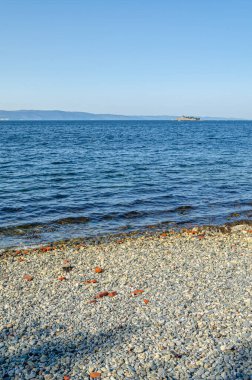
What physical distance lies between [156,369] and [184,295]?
3.34 m

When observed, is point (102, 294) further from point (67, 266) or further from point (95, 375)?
point (95, 375)

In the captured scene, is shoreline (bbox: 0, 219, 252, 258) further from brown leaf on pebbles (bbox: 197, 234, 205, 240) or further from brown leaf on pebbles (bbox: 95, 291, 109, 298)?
brown leaf on pebbles (bbox: 95, 291, 109, 298)

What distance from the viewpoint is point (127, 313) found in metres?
9.40

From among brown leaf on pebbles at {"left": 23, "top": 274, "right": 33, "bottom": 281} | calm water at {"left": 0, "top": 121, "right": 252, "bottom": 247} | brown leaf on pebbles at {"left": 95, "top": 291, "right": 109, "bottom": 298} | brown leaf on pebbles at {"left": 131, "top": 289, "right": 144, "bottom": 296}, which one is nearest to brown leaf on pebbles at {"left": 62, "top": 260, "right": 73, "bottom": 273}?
brown leaf on pebbles at {"left": 23, "top": 274, "right": 33, "bottom": 281}

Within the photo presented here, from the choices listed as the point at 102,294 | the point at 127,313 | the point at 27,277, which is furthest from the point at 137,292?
the point at 27,277

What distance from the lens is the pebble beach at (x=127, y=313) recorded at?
287 inches

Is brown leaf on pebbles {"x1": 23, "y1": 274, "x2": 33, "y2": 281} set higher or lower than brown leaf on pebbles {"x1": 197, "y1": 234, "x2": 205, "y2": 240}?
lower

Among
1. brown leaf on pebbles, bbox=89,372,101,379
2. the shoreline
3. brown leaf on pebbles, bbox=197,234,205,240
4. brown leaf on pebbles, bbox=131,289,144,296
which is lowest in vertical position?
the shoreline

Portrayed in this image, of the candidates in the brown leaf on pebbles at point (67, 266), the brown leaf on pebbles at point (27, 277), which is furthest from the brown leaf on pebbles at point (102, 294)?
the brown leaf on pebbles at point (27, 277)

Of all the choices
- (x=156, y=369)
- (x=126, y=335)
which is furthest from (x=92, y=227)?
(x=156, y=369)

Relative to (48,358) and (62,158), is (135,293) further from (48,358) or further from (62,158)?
(62,158)

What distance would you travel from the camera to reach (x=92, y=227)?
1883 centimetres

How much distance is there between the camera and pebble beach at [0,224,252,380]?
729 cm

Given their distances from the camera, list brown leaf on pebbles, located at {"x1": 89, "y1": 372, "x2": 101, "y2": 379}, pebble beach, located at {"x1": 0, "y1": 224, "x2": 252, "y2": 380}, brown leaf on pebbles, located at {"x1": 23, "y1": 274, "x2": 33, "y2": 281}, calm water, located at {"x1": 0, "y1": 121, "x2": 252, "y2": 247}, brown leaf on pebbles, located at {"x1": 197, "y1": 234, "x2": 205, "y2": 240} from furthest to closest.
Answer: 1. calm water, located at {"x1": 0, "y1": 121, "x2": 252, "y2": 247}
2. brown leaf on pebbles, located at {"x1": 197, "y1": 234, "x2": 205, "y2": 240}
3. brown leaf on pebbles, located at {"x1": 23, "y1": 274, "x2": 33, "y2": 281}
4. pebble beach, located at {"x1": 0, "y1": 224, "x2": 252, "y2": 380}
5. brown leaf on pebbles, located at {"x1": 89, "y1": 372, "x2": 101, "y2": 379}
